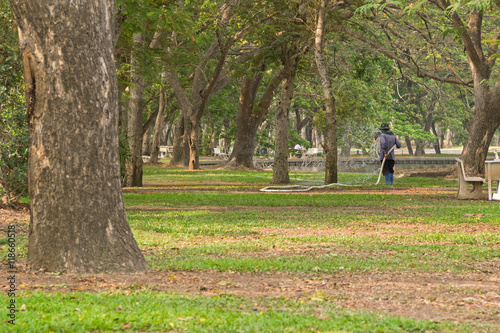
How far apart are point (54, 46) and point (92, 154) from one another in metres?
1.12

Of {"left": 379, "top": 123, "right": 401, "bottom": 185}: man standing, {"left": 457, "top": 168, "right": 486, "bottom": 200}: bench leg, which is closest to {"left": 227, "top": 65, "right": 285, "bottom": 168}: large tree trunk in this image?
{"left": 379, "top": 123, "right": 401, "bottom": 185}: man standing

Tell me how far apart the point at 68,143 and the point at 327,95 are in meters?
14.0

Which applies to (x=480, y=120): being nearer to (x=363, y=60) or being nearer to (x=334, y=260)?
(x=363, y=60)

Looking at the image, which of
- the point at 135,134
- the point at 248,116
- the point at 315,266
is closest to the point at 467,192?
the point at 315,266

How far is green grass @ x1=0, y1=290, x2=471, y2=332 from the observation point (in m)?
4.78

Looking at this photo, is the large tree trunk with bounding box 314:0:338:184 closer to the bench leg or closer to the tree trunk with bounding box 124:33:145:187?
the bench leg

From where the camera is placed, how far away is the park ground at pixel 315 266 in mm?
5273

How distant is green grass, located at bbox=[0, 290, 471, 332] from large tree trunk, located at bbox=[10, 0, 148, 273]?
3.32 ft

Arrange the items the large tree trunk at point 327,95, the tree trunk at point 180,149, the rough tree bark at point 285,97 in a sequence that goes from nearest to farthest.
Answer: the large tree trunk at point 327,95, the rough tree bark at point 285,97, the tree trunk at point 180,149

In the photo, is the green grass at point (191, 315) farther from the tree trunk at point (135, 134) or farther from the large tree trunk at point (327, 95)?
the tree trunk at point (135, 134)

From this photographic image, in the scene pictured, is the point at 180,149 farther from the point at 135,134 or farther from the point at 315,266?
the point at 315,266

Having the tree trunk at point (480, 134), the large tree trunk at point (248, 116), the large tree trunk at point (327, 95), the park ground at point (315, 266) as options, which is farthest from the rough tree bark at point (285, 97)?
the large tree trunk at point (248, 116)

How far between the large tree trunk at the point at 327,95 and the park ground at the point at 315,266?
5387 millimetres

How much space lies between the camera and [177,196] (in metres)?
17.4
